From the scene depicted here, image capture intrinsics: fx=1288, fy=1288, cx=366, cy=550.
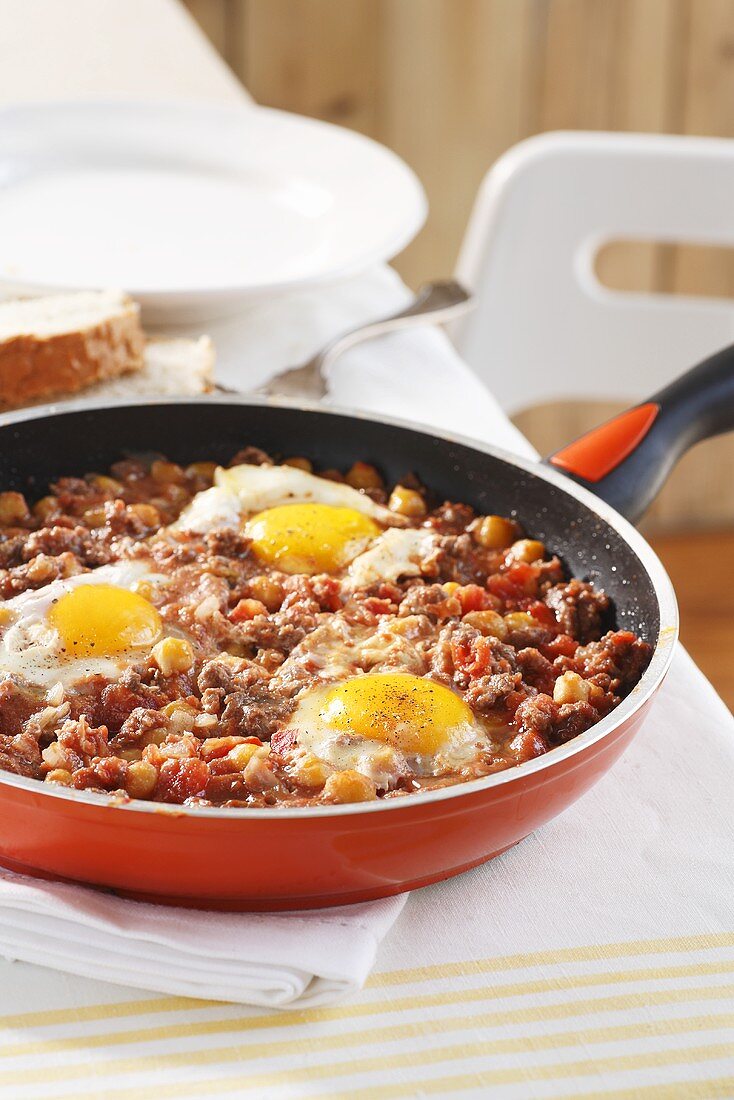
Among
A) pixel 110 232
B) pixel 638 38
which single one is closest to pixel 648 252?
pixel 638 38

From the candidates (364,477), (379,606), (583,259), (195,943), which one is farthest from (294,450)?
(583,259)

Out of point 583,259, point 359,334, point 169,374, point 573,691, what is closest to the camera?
point 573,691

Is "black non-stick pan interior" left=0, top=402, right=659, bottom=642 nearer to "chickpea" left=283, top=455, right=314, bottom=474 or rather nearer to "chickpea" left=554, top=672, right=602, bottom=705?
"chickpea" left=283, top=455, right=314, bottom=474

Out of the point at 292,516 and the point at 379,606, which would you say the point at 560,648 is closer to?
the point at 379,606

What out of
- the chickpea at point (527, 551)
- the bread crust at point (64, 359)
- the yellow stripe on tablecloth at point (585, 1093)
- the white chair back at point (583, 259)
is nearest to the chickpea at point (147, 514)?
the bread crust at point (64, 359)

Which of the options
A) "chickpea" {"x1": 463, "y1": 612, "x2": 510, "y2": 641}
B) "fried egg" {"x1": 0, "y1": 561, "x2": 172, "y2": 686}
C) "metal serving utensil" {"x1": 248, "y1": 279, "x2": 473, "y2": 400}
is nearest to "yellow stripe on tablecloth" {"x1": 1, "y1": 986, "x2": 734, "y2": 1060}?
"fried egg" {"x1": 0, "y1": 561, "x2": 172, "y2": 686}

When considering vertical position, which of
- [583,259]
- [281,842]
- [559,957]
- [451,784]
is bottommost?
[583,259]

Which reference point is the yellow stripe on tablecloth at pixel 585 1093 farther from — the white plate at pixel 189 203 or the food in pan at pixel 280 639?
the white plate at pixel 189 203

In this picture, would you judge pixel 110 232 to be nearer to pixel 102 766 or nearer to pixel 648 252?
pixel 102 766
